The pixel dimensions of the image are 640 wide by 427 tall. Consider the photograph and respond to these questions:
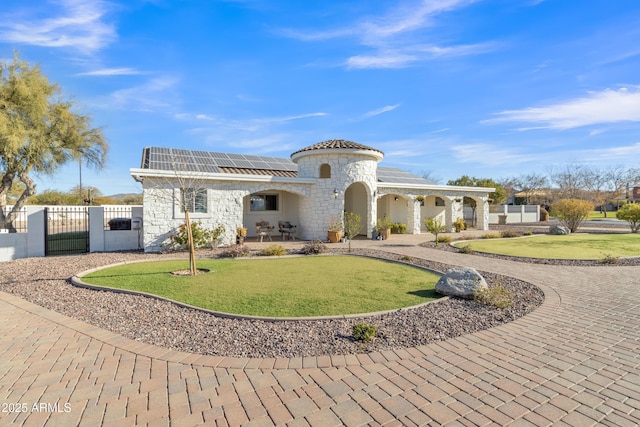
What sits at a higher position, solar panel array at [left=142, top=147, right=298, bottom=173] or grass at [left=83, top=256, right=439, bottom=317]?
solar panel array at [left=142, top=147, right=298, bottom=173]

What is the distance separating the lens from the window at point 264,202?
2016cm

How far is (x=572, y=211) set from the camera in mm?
22375

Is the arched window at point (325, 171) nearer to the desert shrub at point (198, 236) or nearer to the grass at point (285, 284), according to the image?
the desert shrub at point (198, 236)

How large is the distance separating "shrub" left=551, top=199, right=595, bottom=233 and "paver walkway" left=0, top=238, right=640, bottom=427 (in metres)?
21.6

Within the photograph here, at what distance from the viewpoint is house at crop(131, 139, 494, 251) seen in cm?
1424

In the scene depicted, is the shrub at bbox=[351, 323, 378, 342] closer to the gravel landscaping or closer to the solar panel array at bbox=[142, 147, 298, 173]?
the gravel landscaping

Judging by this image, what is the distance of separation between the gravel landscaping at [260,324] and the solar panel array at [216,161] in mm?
10898

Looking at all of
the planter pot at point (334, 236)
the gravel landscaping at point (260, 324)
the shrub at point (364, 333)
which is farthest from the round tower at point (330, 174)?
the shrub at point (364, 333)

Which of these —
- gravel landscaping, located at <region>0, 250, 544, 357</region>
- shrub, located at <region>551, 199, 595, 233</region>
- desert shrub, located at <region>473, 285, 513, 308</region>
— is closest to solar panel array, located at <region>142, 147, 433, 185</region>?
shrub, located at <region>551, 199, 595, 233</region>

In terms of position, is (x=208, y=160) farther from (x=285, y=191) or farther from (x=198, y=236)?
(x=198, y=236)

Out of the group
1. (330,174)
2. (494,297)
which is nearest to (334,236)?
(330,174)

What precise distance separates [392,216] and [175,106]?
16343 millimetres

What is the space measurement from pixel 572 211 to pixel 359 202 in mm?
15372

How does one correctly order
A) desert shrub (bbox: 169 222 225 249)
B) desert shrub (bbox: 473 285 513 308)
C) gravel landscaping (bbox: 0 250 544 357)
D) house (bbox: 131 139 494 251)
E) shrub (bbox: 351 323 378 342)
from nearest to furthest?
gravel landscaping (bbox: 0 250 544 357) < shrub (bbox: 351 323 378 342) < desert shrub (bbox: 473 285 513 308) < desert shrub (bbox: 169 222 225 249) < house (bbox: 131 139 494 251)
